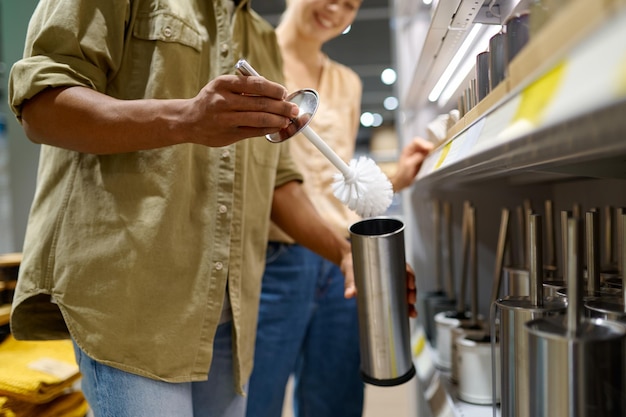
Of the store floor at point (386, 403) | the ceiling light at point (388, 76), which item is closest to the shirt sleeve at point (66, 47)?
the store floor at point (386, 403)

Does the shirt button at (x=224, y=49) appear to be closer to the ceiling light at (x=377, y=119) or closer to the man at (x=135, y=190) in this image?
the man at (x=135, y=190)

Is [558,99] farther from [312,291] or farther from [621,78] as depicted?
[312,291]

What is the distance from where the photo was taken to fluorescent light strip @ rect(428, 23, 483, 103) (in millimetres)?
730

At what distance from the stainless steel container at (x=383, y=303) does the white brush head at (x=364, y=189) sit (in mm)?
26

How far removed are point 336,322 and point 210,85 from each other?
0.92 metres

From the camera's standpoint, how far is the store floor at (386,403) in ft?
7.53

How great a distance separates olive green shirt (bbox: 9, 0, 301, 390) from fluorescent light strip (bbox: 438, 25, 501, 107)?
371mm

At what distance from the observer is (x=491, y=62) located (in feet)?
1.81

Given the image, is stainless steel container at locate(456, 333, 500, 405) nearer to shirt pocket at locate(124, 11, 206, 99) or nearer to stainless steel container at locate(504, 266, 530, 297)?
stainless steel container at locate(504, 266, 530, 297)

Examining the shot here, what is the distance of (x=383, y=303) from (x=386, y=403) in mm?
1753

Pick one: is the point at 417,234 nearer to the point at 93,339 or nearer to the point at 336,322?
the point at 336,322

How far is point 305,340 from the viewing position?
4.65ft

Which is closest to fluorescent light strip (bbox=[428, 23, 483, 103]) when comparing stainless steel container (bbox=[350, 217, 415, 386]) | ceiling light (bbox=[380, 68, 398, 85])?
stainless steel container (bbox=[350, 217, 415, 386])

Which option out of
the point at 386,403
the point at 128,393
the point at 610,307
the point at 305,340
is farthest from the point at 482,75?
the point at 386,403
